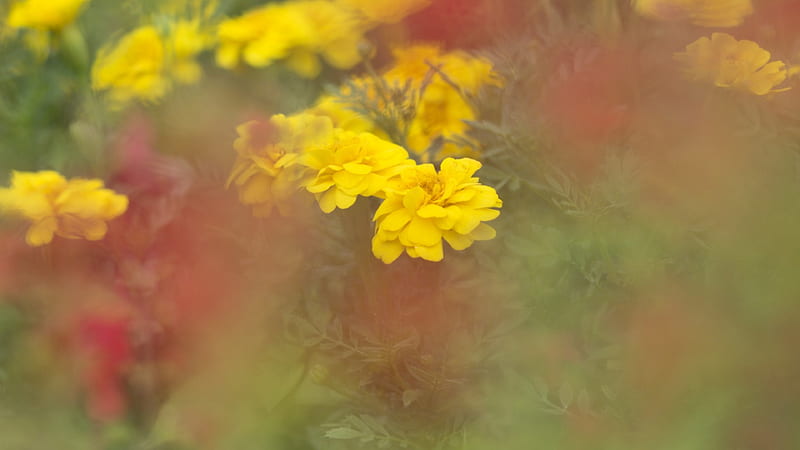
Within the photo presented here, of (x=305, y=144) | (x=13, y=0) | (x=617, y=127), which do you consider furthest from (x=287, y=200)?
(x=13, y=0)

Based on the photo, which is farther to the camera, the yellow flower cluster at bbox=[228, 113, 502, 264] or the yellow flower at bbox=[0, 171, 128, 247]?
the yellow flower at bbox=[0, 171, 128, 247]

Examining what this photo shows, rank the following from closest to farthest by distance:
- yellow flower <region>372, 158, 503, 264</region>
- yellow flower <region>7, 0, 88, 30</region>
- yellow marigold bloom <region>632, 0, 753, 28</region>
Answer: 1. yellow flower <region>372, 158, 503, 264</region>
2. yellow marigold bloom <region>632, 0, 753, 28</region>
3. yellow flower <region>7, 0, 88, 30</region>

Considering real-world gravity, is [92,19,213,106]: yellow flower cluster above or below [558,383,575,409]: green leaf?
below

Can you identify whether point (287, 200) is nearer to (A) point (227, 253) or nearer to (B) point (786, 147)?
(A) point (227, 253)

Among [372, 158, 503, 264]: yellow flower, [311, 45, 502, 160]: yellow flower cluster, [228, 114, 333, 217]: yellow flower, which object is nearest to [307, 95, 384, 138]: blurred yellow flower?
[311, 45, 502, 160]: yellow flower cluster

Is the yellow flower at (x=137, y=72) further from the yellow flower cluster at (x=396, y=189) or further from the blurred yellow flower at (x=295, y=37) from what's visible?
the yellow flower cluster at (x=396, y=189)

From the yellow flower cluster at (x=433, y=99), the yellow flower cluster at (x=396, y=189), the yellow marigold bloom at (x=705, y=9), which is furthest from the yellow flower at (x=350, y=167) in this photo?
the yellow marigold bloom at (x=705, y=9)

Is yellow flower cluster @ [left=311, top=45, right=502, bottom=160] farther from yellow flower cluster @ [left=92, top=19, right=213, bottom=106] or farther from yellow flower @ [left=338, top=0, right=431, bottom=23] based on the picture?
yellow flower cluster @ [left=92, top=19, right=213, bottom=106]
